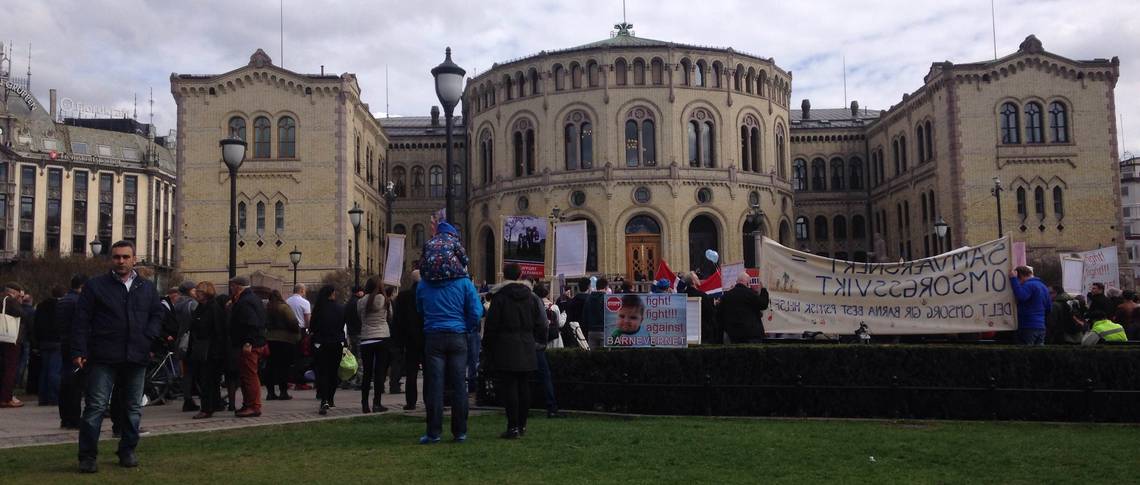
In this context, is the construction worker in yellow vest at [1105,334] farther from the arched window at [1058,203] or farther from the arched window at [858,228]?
the arched window at [858,228]

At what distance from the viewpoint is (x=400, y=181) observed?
6756 cm

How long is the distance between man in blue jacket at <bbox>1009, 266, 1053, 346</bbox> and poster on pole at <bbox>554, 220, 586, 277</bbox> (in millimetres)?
8804

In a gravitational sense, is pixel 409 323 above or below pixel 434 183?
below

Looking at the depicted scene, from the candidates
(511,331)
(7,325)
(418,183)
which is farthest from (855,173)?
(511,331)

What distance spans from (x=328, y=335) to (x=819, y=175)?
185 ft

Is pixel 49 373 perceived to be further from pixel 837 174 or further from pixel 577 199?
pixel 837 174

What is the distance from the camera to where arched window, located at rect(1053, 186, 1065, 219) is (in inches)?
2092

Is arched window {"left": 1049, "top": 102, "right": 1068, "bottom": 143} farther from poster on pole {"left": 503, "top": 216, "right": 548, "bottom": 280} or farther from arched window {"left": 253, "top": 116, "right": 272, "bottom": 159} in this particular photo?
arched window {"left": 253, "top": 116, "right": 272, "bottom": 159}

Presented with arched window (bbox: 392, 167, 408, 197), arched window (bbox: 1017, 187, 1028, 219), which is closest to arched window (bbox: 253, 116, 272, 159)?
arched window (bbox: 392, 167, 408, 197)

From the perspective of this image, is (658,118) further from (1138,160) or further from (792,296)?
(1138,160)

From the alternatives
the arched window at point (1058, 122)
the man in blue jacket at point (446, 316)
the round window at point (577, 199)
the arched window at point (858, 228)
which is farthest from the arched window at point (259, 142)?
the man in blue jacket at point (446, 316)

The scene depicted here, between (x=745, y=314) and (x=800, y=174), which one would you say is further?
(x=800, y=174)

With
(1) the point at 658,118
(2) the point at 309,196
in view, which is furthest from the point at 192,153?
(1) the point at 658,118

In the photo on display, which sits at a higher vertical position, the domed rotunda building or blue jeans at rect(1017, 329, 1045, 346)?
the domed rotunda building
